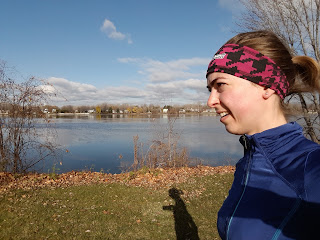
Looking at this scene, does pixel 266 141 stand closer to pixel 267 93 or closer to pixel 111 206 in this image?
pixel 267 93

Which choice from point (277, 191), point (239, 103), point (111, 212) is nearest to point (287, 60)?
point (239, 103)

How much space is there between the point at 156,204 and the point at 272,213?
618cm

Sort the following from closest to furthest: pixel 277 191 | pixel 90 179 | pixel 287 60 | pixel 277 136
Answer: pixel 277 191
pixel 277 136
pixel 287 60
pixel 90 179

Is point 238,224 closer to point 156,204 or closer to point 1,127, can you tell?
point 156,204

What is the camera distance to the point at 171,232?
207 inches

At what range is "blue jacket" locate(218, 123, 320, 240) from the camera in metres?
0.83

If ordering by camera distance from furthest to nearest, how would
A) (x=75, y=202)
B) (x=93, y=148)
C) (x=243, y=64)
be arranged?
1. (x=93, y=148)
2. (x=75, y=202)
3. (x=243, y=64)

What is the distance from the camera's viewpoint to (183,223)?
5.63 metres

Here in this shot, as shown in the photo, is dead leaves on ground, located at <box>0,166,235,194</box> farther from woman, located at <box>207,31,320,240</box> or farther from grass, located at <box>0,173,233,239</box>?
woman, located at <box>207,31,320,240</box>

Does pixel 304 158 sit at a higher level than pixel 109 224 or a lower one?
higher

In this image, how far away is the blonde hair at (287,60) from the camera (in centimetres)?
118

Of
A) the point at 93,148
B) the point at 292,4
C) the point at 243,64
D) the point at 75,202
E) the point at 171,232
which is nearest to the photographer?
the point at 243,64

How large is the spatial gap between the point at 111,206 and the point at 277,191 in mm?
6230

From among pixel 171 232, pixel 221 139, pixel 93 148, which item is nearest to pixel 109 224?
pixel 171 232
